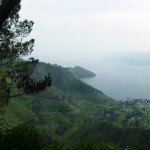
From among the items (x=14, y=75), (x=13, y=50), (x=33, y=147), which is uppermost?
(x=13, y=50)

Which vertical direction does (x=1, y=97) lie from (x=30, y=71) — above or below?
below

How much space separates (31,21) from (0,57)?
5203 millimetres

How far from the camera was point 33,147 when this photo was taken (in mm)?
23500

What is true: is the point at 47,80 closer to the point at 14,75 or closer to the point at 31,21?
the point at 14,75

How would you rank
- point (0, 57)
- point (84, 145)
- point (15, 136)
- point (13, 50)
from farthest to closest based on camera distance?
point (13, 50)
point (0, 57)
point (84, 145)
point (15, 136)

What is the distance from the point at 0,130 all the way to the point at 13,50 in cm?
1327

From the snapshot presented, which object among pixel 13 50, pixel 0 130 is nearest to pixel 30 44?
pixel 13 50

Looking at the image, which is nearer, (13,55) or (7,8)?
(7,8)

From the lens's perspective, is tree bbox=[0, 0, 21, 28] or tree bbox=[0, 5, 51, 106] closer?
tree bbox=[0, 0, 21, 28]

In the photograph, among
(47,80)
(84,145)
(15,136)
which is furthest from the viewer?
(47,80)

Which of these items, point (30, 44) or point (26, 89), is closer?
point (26, 89)

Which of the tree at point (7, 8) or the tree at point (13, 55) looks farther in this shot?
the tree at point (13, 55)

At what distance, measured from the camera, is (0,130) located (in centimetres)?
2350

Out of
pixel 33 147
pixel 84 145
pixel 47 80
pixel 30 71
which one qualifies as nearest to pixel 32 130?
pixel 33 147
